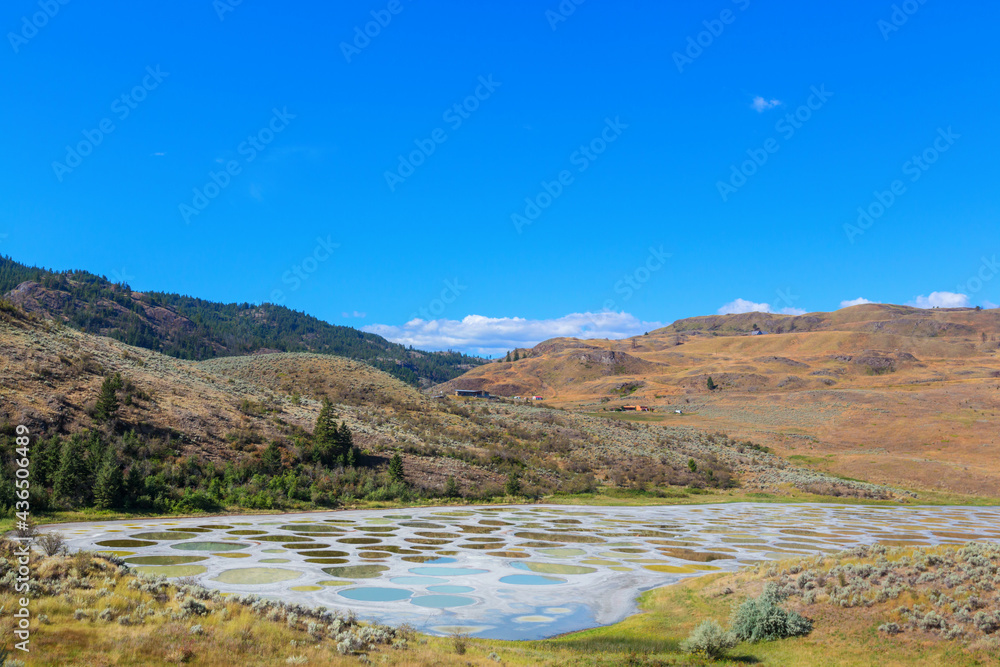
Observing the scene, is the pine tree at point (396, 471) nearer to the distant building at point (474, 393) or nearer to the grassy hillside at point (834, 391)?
→ the grassy hillside at point (834, 391)

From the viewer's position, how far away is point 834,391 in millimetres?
106000

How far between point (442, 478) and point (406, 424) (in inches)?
616

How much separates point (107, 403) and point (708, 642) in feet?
118

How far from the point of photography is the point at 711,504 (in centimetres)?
4684

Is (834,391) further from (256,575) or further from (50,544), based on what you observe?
(50,544)

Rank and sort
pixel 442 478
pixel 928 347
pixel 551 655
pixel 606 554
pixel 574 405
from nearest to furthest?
pixel 551 655 → pixel 606 554 → pixel 442 478 → pixel 574 405 → pixel 928 347

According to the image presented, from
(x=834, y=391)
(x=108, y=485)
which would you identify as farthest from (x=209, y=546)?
(x=834, y=391)

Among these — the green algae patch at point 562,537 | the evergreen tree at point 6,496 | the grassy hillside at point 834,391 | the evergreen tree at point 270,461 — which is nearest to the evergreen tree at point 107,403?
the evergreen tree at point 270,461

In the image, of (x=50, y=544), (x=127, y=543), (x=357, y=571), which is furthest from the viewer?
(x=127, y=543)

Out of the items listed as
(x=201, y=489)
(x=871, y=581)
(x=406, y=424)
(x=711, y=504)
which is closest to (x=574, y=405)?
(x=406, y=424)

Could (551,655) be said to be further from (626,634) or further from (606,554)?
(606,554)

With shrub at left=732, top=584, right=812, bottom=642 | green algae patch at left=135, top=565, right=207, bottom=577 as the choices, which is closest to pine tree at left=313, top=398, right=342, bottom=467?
green algae patch at left=135, top=565, right=207, bottom=577

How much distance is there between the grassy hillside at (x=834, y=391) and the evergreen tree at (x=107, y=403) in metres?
68.4

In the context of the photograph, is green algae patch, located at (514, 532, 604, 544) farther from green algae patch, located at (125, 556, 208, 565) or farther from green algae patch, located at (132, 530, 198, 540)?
green algae patch, located at (132, 530, 198, 540)
